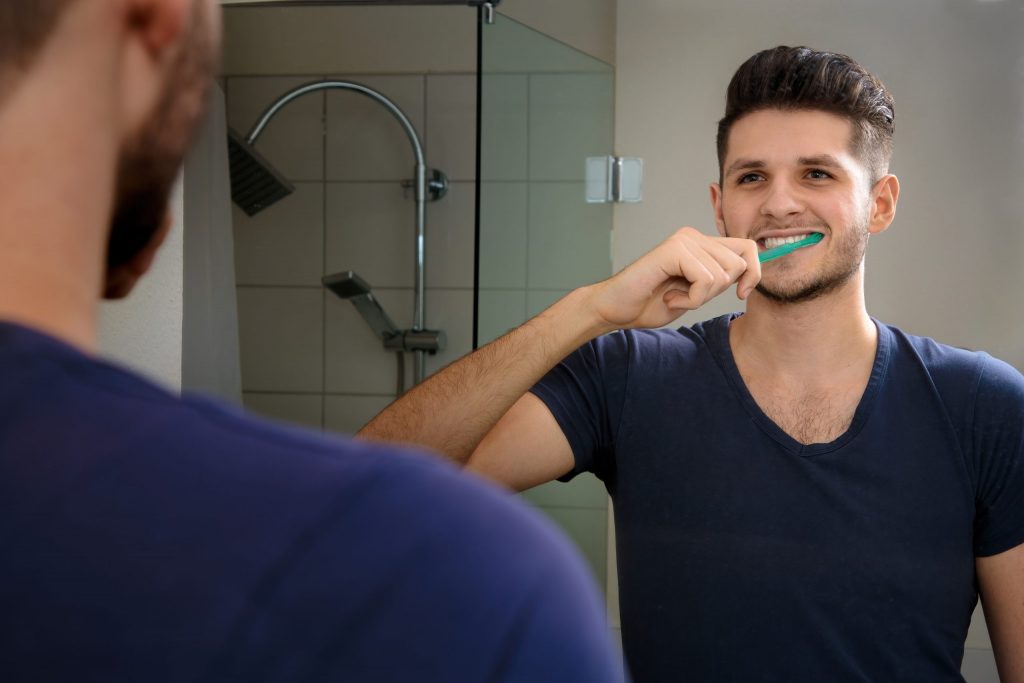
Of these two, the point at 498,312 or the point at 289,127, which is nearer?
the point at 498,312

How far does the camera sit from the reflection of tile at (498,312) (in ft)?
4.84

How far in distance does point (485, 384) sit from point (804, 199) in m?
0.39

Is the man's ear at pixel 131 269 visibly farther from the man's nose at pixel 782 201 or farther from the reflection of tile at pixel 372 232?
the reflection of tile at pixel 372 232

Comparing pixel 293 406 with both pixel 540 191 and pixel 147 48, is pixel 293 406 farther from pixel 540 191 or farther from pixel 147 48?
pixel 147 48

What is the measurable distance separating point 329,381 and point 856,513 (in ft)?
4.79

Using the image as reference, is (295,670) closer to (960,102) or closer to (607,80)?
(607,80)

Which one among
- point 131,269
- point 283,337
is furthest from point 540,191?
point 131,269

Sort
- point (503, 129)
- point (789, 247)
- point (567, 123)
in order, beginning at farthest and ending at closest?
point (567, 123), point (503, 129), point (789, 247)

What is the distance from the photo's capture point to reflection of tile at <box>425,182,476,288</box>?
6.68ft

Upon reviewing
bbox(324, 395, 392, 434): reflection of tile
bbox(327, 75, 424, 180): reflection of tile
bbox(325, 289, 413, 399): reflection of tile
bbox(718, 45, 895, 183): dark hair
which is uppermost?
bbox(327, 75, 424, 180): reflection of tile

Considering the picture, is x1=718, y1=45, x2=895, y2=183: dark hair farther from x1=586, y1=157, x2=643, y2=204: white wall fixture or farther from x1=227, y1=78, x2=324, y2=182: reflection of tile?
x1=227, y1=78, x2=324, y2=182: reflection of tile

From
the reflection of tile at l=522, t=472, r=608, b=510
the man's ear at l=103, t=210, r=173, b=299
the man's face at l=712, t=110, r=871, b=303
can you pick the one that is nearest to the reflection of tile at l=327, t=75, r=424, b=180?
the reflection of tile at l=522, t=472, r=608, b=510

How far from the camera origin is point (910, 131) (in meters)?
1.70

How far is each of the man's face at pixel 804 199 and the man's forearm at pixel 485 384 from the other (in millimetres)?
215
